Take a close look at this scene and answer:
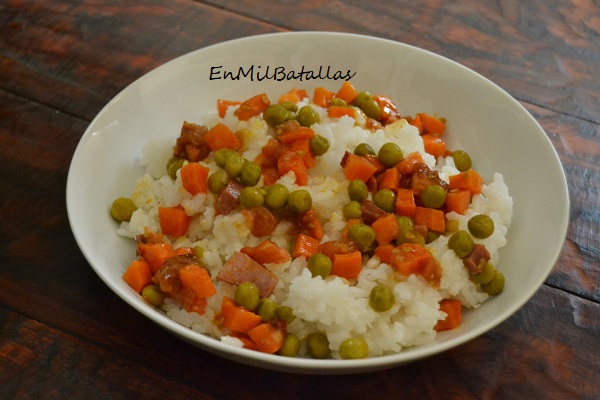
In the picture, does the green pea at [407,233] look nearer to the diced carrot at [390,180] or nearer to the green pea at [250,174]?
the diced carrot at [390,180]

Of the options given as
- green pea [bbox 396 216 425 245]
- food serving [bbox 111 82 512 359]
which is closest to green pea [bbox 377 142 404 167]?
food serving [bbox 111 82 512 359]

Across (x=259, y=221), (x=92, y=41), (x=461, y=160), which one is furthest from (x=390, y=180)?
(x=92, y=41)

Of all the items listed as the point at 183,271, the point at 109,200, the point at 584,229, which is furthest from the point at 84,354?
the point at 584,229

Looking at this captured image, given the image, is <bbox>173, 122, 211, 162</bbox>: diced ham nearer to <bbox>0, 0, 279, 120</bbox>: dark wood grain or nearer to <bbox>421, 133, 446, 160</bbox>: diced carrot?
<bbox>0, 0, 279, 120</bbox>: dark wood grain

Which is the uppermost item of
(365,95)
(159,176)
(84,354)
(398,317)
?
(365,95)

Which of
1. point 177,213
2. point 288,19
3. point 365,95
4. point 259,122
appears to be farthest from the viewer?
point 288,19

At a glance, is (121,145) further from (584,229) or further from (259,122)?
(584,229)

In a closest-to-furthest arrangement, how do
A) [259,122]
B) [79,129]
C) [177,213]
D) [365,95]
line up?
[177,213]
[259,122]
[365,95]
[79,129]

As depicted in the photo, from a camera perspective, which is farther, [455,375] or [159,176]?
[159,176]
